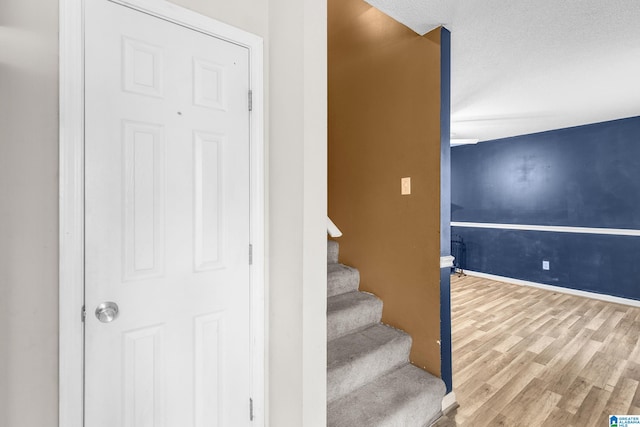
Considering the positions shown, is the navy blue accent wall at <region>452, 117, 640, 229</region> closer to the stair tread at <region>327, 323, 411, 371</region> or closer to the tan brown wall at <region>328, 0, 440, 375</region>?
the tan brown wall at <region>328, 0, 440, 375</region>

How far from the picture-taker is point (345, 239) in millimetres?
2707

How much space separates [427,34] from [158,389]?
2.58 meters

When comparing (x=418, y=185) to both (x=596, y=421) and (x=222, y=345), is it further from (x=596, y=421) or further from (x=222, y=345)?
(x=596, y=421)

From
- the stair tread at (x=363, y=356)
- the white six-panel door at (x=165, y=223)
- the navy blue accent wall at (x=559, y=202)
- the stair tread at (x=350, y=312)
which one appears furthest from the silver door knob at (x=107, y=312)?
the navy blue accent wall at (x=559, y=202)

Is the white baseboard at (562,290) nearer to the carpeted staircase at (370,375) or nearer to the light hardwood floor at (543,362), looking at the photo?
the light hardwood floor at (543,362)

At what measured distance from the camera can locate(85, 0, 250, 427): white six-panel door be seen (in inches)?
41.0

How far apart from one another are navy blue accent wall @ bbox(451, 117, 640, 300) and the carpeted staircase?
4.19m

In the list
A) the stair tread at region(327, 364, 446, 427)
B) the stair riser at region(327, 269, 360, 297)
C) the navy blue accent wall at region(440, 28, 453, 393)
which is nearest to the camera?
the stair tread at region(327, 364, 446, 427)

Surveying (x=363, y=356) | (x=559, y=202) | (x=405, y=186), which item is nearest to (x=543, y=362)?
(x=363, y=356)

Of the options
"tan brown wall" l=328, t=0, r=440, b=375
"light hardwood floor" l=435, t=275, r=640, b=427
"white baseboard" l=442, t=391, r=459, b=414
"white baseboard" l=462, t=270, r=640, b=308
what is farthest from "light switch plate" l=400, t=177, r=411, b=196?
"white baseboard" l=462, t=270, r=640, b=308

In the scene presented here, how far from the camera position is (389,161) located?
229 cm

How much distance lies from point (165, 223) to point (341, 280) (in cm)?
162

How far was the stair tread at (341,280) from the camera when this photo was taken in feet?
7.92

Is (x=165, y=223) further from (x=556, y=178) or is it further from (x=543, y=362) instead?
(x=556, y=178)
